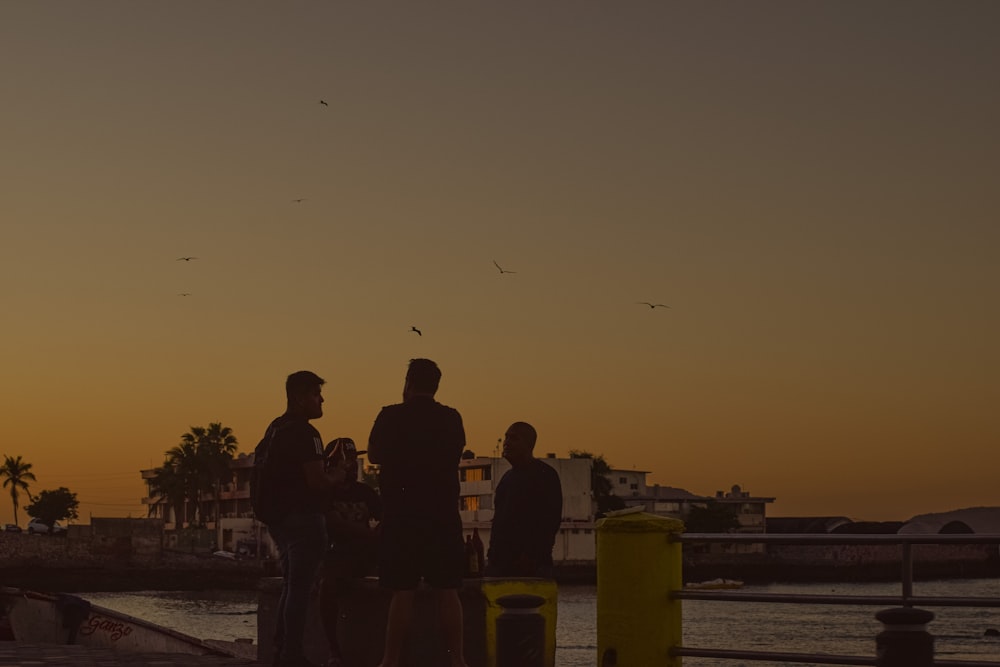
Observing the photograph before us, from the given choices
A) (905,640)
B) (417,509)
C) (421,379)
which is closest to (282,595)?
(417,509)

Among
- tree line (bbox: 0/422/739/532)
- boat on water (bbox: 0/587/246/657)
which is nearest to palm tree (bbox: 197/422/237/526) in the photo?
tree line (bbox: 0/422/739/532)

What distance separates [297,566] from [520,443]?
183 centimetres

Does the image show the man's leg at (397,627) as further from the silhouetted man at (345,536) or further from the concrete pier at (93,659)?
the concrete pier at (93,659)

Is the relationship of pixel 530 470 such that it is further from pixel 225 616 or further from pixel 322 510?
pixel 225 616

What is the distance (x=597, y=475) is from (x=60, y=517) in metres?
64.8

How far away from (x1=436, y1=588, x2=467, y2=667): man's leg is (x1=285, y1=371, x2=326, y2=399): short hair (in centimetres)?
169

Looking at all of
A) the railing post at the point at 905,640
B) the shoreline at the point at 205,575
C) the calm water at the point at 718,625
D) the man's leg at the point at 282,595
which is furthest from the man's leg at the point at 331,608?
the shoreline at the point at 205,575

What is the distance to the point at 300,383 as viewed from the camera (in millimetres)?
9523

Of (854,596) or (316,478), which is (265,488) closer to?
(316,478)

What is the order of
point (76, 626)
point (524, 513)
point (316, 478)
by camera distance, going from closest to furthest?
point (316, 478) < point (524, 513) < point (76, 626)

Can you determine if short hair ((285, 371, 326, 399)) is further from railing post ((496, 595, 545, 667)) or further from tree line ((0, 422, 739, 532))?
tree line ((0, 422, 739, 532))

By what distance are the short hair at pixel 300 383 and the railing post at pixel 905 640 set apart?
14.0 feet

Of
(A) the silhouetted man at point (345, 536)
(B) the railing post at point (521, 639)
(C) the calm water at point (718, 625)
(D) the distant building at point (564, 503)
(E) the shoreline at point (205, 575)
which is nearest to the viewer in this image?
(B) the railing post at point (521, 639)

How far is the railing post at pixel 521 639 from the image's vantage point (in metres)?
7.55
